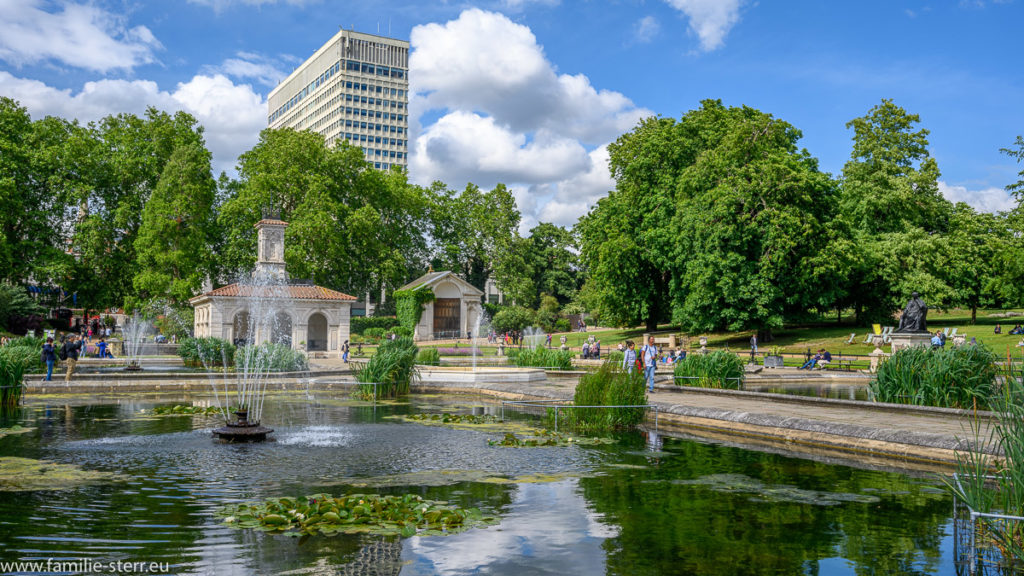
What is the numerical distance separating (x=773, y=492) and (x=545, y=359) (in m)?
19.5

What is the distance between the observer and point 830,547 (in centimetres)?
623

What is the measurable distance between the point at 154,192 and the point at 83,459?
42983 mm

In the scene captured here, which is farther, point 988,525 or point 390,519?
point 390,519

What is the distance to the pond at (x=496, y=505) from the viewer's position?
18.9ft

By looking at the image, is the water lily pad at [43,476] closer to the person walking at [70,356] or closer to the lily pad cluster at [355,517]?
the lily pad cluster at [355,517]

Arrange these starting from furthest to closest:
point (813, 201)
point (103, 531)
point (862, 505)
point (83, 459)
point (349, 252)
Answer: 1. point (349, 252)
2. point (813, 201)
3. point (83, 459)
4. point (862, 505)
5. point (103, 531)

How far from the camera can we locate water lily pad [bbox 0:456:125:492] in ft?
27.0

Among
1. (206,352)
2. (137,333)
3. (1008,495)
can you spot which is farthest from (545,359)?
(137,333)

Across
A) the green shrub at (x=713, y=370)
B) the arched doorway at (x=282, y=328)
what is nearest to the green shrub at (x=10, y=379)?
the green shrub at (x=713, y=370)

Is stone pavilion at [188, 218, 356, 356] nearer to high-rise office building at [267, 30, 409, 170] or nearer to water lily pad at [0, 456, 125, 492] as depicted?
water lily pad at [0, 456, 125, 492]

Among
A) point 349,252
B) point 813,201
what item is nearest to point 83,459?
point 813,201

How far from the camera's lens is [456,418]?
14531mm

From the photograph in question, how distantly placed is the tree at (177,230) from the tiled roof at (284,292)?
5752 mm

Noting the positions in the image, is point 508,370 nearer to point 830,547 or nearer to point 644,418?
point 644,418
